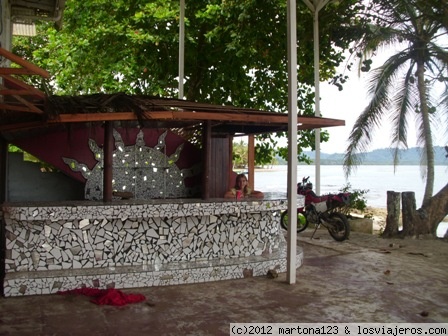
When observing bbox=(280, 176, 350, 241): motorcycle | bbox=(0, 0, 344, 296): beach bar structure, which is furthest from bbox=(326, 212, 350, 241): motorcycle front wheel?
bbox=(0, 0, 344, 296): beach bar structure

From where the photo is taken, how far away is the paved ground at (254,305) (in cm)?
412

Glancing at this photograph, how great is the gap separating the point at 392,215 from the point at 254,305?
628 cm

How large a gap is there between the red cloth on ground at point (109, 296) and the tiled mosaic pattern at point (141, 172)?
166cm

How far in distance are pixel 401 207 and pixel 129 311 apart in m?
7.59

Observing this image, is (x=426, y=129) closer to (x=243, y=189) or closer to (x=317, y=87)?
(x=317, y=87)

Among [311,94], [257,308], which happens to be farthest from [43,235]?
[311,94]

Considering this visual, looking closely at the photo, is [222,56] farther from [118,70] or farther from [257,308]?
[257,308]

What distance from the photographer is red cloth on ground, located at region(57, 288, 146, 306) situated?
469 centimetres

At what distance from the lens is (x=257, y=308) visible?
15.2ft

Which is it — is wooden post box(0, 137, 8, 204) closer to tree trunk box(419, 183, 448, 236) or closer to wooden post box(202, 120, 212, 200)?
wooden post box(202, 120, 212, 200)

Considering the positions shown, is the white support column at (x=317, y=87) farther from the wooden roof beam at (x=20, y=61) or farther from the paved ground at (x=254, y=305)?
the wooden roof beam at (x=20, y=61)

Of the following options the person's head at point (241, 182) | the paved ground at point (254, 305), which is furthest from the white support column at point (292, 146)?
the person's head at point (241, 182)

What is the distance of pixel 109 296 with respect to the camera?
4.76 meters

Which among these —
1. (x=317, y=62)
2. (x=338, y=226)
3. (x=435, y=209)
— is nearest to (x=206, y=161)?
(x=338, y=226)
